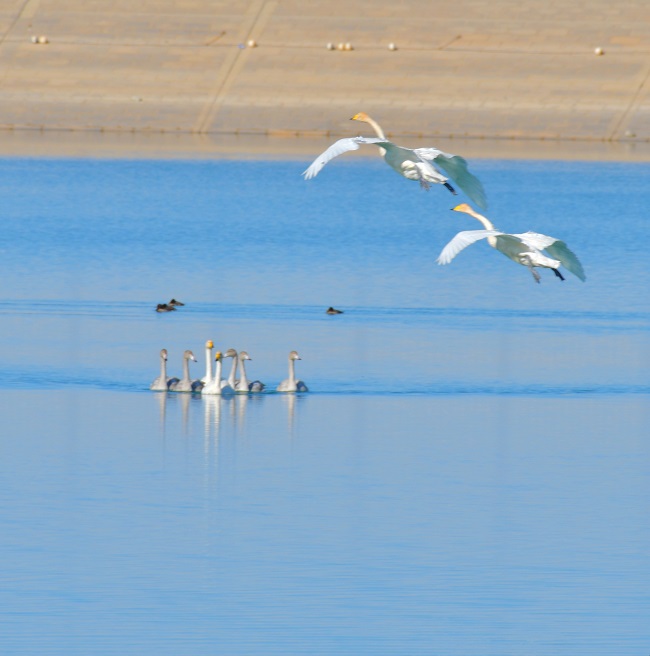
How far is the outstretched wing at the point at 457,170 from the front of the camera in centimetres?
1839

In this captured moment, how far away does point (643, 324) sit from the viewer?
108ft

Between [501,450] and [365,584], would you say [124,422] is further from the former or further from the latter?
[365,584]

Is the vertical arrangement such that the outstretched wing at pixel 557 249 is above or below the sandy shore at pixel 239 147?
below

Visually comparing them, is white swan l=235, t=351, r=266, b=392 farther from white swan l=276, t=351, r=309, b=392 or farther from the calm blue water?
white swan l=276, t=351, r=309, b=392

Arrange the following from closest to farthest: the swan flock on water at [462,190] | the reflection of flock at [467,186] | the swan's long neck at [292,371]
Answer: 1. the swan flock on water at [462,190]
2. the reflection of flock at [467,186]
3. the swan's long neck at [292,371]

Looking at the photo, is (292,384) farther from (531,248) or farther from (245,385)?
(531,248)

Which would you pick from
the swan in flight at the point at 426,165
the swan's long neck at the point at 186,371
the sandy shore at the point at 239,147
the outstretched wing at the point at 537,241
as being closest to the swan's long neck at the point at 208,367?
the swan's long neck at the point at 186,371

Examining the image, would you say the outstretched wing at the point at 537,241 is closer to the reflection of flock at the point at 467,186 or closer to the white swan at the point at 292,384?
the reflection of flock at the point at 467,186

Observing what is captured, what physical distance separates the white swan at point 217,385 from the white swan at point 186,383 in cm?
13

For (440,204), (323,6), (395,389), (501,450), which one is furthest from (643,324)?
(323,6)

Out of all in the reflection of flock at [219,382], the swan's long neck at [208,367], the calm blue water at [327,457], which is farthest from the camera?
the swan's long neck at [208,367]

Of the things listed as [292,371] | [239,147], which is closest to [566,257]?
[292,371]

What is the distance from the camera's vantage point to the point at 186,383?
26.4m

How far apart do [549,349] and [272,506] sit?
11.2 meters
